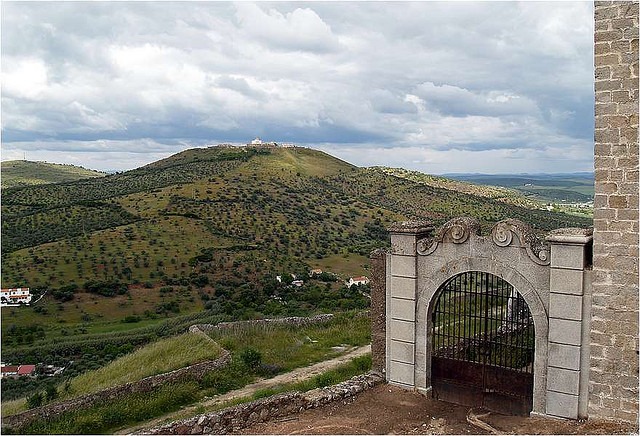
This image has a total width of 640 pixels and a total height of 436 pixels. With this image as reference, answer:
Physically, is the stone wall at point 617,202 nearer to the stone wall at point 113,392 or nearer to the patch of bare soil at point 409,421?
the patch of bare soil at point 409,421

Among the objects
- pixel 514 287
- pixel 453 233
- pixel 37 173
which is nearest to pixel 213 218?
pixel 453 233

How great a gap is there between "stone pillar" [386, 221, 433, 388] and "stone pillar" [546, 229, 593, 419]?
2642 millimetres

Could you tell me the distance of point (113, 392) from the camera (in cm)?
1395

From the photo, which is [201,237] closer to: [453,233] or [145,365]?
[145,365]

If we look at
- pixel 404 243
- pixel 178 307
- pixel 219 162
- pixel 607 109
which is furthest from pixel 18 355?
pixel 219 162

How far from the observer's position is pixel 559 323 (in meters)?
9.31

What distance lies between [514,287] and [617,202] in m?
2.40

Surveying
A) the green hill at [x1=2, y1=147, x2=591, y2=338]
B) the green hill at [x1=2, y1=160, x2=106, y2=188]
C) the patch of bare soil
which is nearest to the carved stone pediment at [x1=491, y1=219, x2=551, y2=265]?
the patch of bare soil

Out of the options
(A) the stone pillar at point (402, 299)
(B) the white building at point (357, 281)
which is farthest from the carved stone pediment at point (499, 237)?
(B) the white building at point (357, 281)

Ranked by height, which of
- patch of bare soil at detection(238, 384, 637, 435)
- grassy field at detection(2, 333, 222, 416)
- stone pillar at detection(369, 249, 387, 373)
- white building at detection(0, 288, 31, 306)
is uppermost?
stone pillar at detection(369, 249, 387, 373)

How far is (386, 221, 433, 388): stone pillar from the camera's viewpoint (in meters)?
11.1

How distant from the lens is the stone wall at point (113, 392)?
12.7 meters

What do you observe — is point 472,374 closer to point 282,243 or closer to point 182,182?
point 282,243

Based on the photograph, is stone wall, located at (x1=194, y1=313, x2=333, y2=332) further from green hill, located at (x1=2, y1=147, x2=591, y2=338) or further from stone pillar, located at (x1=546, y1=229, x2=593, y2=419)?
stone pillar, located at (x1=546, y1=229, x2=593, y2=419)
